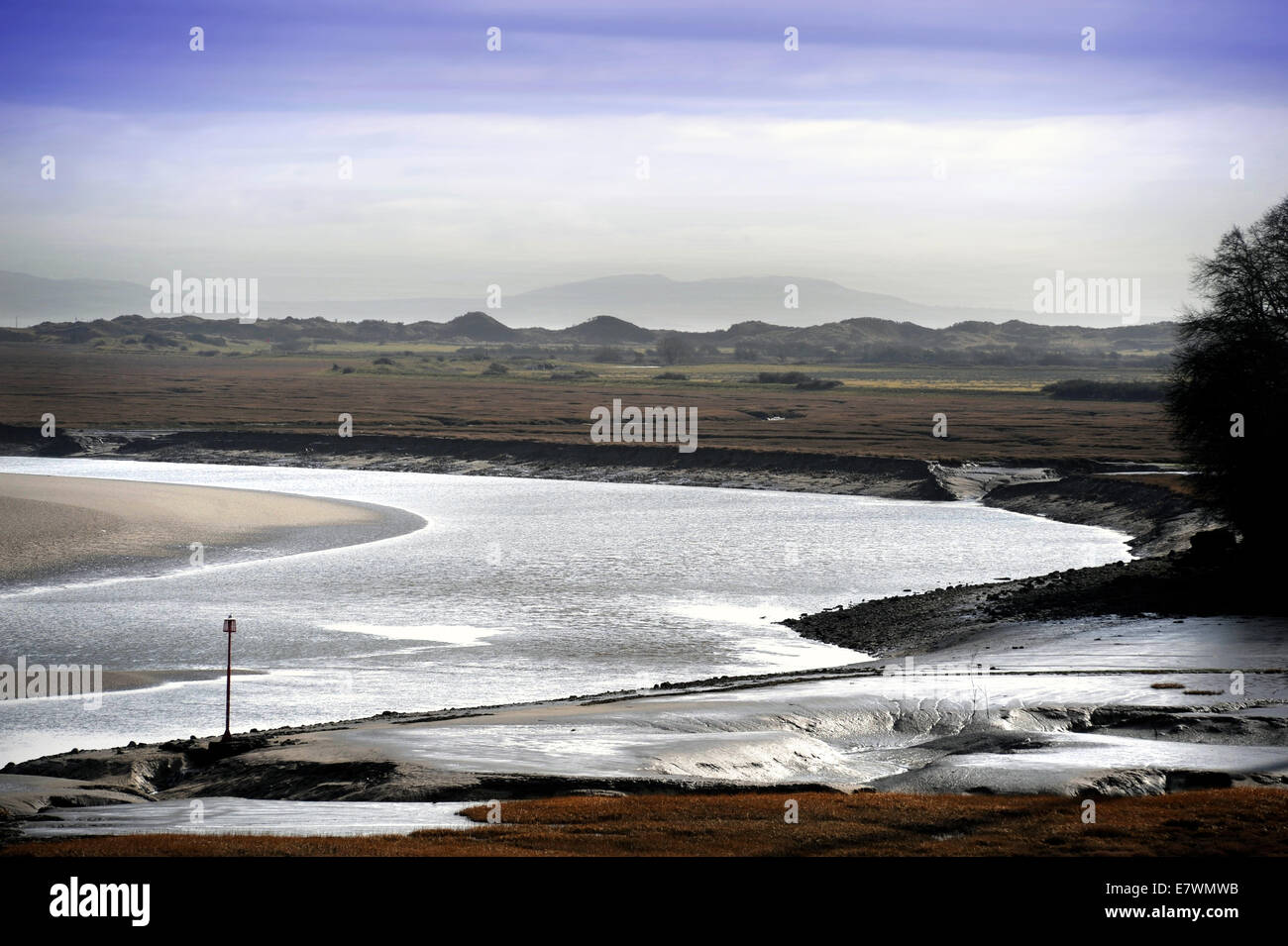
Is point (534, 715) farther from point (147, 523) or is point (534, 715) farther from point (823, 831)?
point (147, 523)

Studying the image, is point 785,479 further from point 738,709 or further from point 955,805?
point 955,805

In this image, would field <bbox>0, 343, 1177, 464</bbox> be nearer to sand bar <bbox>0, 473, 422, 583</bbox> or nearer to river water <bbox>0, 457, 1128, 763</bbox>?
river water <bbox>0, 457, 1128, 763</bbox>

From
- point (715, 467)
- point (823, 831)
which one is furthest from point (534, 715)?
point (715, 467)

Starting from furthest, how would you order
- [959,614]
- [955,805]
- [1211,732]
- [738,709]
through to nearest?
[959,614] → [738,709] → [1211,732] → [955,805]
